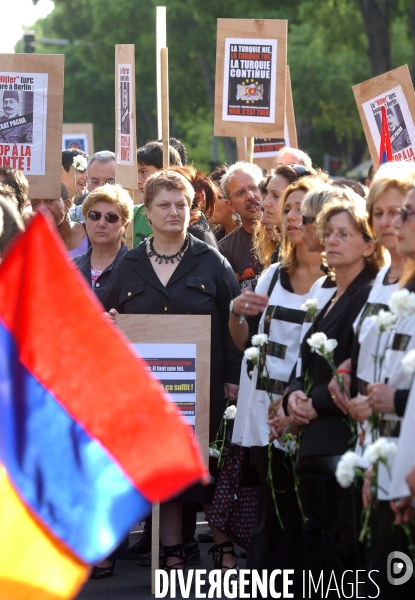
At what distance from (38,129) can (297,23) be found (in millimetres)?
29585

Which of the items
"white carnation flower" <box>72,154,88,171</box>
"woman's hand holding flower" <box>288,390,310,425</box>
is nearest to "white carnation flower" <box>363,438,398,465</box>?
"woman's hand holding flower" <box>288,390,310,425</box>

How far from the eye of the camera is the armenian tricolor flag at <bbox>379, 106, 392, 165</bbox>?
8177mm

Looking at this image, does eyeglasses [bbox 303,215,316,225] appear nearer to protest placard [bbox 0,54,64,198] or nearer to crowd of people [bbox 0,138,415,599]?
crowd of people [bbox 0,138,415,599]

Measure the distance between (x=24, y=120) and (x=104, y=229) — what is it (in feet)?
4.04

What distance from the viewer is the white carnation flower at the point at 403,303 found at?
405 cm

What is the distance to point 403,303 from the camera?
4.05 metres

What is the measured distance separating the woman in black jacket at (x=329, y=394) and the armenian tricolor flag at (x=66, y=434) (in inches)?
68.9

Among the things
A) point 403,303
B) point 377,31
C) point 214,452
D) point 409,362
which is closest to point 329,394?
point 403,303

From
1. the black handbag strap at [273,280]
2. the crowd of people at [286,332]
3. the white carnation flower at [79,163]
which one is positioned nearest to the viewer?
the crowd of people at [286,332]

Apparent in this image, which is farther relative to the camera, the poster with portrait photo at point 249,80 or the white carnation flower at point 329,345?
the poster with portrait photo at point 249,80

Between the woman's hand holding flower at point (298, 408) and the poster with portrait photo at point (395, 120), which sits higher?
the poster with portrait photo at point (395, 120)

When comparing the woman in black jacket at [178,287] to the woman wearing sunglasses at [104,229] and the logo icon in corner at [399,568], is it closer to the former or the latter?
the woman wearing sunglasses at [104,229]

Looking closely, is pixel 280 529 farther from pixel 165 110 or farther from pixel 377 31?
pixel 377 31

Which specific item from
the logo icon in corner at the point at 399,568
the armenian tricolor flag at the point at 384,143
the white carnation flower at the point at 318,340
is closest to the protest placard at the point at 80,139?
the armenian tricolor flag at the point at 384,143
